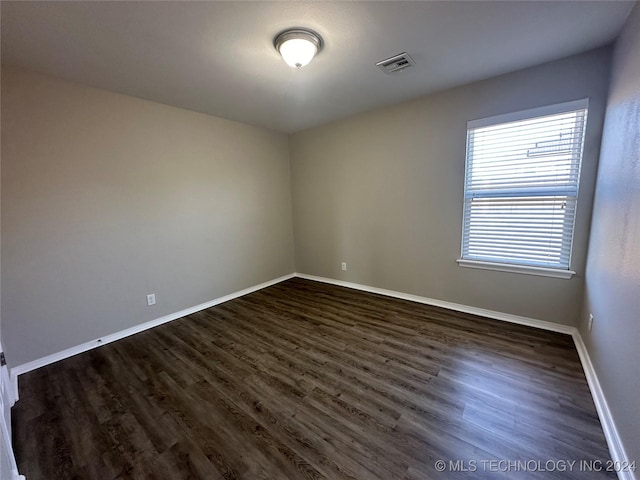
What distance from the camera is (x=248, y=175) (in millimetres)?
3908

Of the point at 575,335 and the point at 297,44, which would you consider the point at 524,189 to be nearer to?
the point at 575,335

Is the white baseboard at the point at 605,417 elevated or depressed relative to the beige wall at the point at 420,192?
depressed

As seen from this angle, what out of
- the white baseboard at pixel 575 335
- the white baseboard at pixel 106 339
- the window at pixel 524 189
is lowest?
the white baseboard at pixel 106 339

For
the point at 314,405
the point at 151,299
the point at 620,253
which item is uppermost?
the point at 620,253

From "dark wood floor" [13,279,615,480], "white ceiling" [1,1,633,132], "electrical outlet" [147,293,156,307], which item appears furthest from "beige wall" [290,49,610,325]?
"electrical outlet" [147,293,156,307]

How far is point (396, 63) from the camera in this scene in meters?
2.24

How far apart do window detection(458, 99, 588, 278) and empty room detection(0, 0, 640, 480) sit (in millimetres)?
18

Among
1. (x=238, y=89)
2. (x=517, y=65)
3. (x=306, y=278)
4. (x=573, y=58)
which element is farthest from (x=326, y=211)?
(x=573, y=58)

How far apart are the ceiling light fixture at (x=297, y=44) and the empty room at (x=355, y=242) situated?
0.5 inches

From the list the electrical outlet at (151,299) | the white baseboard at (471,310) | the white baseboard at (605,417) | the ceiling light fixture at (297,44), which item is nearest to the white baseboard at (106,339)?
the electrical outlet at (151,299)

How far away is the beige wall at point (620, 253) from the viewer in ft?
4.21

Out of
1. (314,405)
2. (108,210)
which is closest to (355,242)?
(314,405)

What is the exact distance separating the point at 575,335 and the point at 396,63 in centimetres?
292

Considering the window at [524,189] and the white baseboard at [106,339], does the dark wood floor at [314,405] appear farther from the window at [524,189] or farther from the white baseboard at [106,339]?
the window at [524,189]
